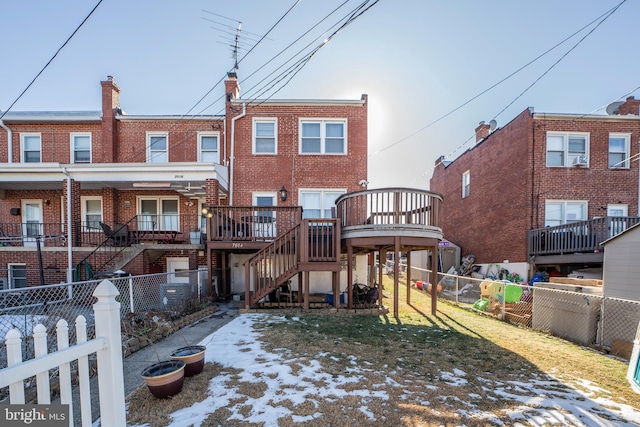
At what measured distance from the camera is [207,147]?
12.2 metres

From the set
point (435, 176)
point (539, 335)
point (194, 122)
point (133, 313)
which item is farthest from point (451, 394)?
point (435, 176)

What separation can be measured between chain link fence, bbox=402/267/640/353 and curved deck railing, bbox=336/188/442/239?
2871mm

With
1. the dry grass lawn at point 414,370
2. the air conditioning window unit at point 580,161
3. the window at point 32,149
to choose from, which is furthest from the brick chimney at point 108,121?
the air conditioning window unit at point 580,161

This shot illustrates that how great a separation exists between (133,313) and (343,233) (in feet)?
17.2

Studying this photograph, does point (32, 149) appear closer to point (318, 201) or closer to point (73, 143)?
point (73, 143)

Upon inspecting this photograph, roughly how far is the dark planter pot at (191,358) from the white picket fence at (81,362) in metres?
1.40

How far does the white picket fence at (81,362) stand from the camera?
1684mm

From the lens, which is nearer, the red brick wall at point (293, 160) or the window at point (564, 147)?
the red brick wall at point (293, 160)

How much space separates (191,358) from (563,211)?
15.2 metres

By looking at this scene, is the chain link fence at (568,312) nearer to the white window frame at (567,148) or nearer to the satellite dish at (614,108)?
the white window frame at (567,148)

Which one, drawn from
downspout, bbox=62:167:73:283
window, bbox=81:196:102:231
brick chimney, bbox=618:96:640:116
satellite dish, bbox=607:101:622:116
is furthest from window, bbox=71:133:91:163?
brick chimney, bbox=618:96:640:116

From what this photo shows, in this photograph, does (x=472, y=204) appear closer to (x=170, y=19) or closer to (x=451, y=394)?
(x=451, y=394)

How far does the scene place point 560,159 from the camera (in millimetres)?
12602

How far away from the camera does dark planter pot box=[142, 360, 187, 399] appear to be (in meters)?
3.19
